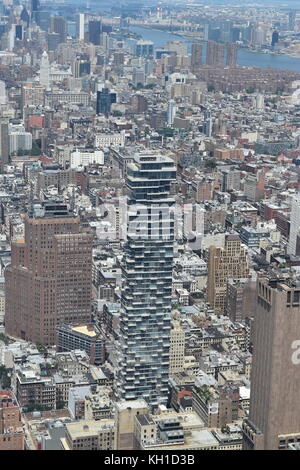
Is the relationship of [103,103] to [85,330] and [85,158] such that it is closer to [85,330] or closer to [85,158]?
[85,158]

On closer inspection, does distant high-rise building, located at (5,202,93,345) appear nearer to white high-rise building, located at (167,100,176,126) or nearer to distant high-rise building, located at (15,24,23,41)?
white high-rise building, located at (167,100,176,126)

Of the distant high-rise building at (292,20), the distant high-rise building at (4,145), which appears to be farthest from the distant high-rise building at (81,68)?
the distant high-rise building at (4,145)

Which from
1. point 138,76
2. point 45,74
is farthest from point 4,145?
point 138,76

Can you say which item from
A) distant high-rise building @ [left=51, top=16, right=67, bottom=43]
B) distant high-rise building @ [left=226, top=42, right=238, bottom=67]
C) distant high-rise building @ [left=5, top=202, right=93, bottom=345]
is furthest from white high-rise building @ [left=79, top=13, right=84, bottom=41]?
distant high-rise building @ [left=5, top=202, right=93, bottom=345]

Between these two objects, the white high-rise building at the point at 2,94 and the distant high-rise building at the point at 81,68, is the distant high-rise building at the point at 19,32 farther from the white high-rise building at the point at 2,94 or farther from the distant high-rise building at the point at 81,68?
the white high-rise building at the point at 2,94

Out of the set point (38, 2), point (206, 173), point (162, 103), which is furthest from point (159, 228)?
point (38, 2)
